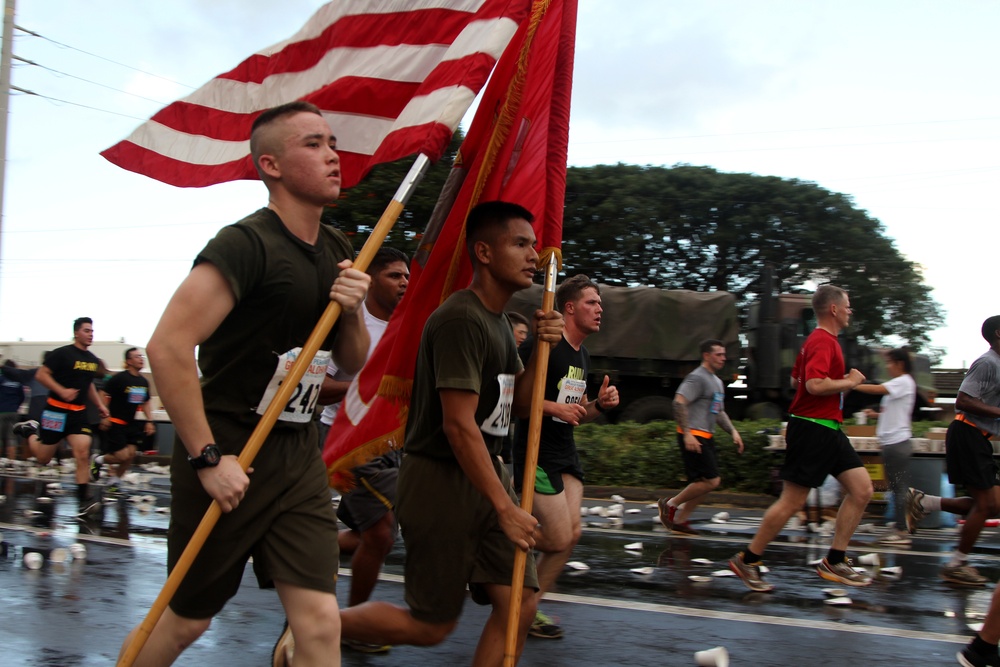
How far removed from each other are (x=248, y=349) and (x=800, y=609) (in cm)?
429

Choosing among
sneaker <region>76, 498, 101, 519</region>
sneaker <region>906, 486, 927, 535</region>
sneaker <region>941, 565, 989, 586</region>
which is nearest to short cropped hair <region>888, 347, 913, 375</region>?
sneaker <region>906, 486, 927, 535</region>

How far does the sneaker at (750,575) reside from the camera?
6.77 m

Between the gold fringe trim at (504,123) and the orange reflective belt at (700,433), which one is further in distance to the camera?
the orange reflective belt at (700,433)

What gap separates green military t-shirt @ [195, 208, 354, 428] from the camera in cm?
312

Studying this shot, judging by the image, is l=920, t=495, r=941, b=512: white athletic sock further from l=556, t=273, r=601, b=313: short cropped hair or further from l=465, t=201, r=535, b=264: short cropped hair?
l=465, t=201, r=535, b=264: short cropped hair

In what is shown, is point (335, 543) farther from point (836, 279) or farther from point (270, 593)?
point (836, 279)

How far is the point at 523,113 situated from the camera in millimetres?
4484

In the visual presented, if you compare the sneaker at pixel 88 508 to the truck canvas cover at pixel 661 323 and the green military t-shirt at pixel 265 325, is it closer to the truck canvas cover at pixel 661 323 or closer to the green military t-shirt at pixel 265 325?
the green military t-shirt at pixel 265 325

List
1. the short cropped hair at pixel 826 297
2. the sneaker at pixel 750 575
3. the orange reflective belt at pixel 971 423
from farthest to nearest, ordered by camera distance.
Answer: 1. the orange reflective belt at pixel 971 423
2. the short cropped hair at pixel 826 297
3. the sneaker at pixel 750 575

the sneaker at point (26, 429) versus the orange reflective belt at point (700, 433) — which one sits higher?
the orange reflective belt at point (700, 433)

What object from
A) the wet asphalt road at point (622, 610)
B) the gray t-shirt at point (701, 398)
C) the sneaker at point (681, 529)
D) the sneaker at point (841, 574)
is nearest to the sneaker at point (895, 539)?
the wet asphalt road at point (622, 610)

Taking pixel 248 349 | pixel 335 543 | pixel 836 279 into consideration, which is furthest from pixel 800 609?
pixel 836 279

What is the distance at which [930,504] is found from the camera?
9195mm

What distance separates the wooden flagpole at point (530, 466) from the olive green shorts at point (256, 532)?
29.0 inches
